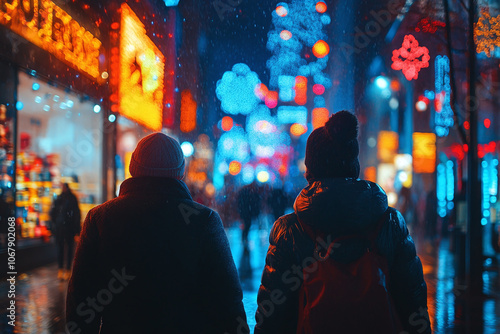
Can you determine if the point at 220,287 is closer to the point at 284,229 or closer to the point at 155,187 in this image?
the point at 284,229

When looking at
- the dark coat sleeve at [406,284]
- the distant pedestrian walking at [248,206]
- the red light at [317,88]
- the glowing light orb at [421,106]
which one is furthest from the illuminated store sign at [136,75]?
the red light at [317,88]

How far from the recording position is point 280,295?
86.7 inches

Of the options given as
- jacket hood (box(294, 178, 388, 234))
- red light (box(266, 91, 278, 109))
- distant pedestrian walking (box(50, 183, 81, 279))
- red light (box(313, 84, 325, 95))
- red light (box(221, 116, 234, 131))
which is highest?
red light (box(313, 84, 325, 95))

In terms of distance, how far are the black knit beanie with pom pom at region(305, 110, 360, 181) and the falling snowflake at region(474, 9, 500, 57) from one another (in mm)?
9356

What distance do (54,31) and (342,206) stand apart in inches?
451

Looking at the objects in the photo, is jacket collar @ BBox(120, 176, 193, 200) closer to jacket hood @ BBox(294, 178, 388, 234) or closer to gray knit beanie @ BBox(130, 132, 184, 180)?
gray knit beanie @ BBox(130, 132, 184, 180)

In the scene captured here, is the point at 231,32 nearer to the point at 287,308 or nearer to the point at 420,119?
the point at 420,119

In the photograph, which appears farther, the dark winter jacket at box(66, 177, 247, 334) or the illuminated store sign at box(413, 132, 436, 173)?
the illuminated store sign at box(413, 132, 436, 173)

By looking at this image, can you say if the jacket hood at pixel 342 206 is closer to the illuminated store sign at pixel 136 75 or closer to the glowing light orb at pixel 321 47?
the illuminated store sign at pixel 136 75

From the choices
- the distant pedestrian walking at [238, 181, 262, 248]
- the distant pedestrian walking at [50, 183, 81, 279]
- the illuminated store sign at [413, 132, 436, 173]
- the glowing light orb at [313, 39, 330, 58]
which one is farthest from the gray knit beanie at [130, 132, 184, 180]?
the illuminated store sign at [413, 132, 436, 173]

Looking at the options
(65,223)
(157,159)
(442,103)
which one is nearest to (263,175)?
(442,103)

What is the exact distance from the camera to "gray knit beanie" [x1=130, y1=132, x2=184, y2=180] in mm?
2404

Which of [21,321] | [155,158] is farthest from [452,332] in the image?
[21,321]

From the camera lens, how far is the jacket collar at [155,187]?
234cm
